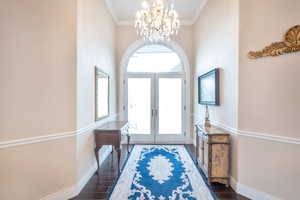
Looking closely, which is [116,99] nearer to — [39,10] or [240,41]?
[39,10]

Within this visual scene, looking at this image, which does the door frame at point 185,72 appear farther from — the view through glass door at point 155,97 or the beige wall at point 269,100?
the beige wall at point 269,100

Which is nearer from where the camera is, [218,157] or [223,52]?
[218,157]

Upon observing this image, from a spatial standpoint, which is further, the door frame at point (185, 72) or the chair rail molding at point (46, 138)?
the door frame at point (185, 72)

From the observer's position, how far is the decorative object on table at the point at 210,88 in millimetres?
3229

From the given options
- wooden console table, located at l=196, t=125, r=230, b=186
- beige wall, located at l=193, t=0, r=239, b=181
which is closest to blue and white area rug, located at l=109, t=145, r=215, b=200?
wooden console table, located at l=196, t=125, r=230, b=186

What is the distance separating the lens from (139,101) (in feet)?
17.5

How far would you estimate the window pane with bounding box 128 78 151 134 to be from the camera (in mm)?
5344

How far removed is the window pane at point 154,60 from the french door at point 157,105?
0.68 feet

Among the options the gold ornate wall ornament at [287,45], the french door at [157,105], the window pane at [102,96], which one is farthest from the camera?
the french door at [157,105]

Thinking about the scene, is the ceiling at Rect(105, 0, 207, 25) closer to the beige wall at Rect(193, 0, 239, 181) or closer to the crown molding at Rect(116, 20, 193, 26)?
the crown molding at Rect(116, 20, 193, 26)

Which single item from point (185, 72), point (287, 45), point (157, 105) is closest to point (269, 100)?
point (287, 45)

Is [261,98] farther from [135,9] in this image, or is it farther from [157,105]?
[135,9]

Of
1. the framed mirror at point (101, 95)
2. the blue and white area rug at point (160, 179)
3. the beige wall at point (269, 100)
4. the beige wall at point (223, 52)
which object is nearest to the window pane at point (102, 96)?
the framed mirror at point (101, 95)

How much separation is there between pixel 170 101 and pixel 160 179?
2.75 metres
